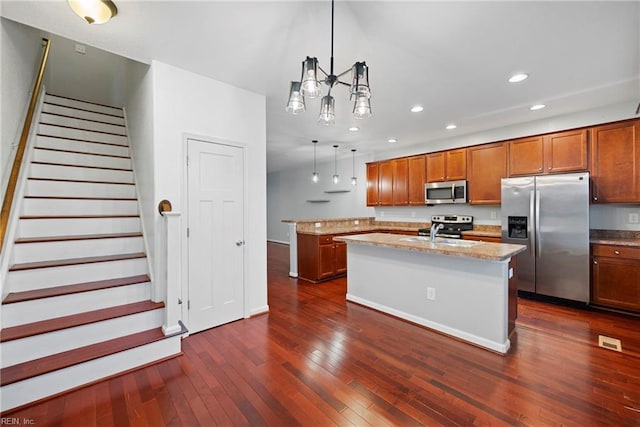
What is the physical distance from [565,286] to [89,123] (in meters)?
7.02

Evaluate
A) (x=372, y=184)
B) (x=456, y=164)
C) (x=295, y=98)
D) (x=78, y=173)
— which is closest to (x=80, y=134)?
(x=78, y=173)

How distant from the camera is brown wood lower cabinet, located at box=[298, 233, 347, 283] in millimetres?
4777

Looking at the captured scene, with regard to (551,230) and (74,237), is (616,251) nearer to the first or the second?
(551,230)

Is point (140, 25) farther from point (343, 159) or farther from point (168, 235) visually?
point (343, 159)

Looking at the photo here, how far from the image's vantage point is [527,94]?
10.7 feet

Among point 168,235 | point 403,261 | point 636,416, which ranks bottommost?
point 636,416

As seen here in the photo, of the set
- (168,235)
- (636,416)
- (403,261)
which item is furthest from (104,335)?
(636,416)

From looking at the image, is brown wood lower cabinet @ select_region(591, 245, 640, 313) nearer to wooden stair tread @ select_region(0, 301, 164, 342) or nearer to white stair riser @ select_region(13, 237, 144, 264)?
wooden stair tread @ select_region(0, 301, 164, 342)

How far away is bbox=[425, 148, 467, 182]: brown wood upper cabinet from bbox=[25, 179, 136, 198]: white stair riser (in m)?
4.97

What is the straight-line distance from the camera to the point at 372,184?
643 centimetres

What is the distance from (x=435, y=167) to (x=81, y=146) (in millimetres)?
5659

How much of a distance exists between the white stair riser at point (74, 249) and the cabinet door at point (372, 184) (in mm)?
4748

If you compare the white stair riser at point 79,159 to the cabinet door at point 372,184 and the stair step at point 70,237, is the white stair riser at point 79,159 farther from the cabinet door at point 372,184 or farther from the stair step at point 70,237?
the cabinet door at point 372,184

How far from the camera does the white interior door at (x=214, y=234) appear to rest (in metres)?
2.87
